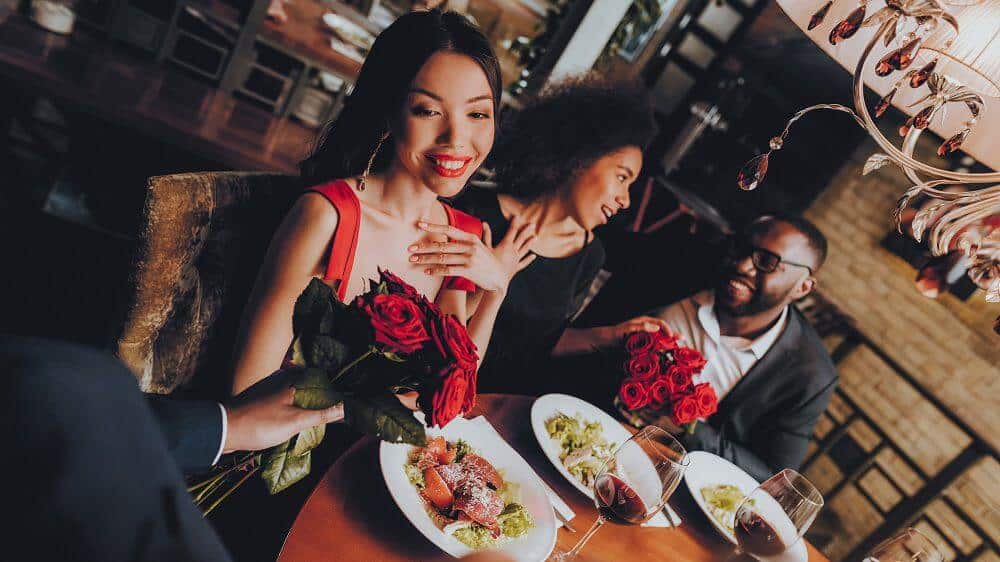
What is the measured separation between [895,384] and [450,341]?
23.7 ft

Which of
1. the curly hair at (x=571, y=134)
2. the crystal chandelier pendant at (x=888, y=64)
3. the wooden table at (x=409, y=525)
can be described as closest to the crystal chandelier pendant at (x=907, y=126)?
the crystal chandelier pendant at (x=888, y=64)

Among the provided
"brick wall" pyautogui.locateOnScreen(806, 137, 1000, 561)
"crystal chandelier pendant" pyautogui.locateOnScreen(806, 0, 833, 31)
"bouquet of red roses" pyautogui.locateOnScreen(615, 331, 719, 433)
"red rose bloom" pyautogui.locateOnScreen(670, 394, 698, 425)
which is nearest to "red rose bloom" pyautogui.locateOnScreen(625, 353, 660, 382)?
"bouquet of red roses" pyautogui.locateOnScreen(615, 331, 719, 433)

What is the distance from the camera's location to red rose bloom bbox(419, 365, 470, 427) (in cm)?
87

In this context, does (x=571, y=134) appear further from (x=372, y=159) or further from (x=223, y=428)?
(x=223, y=428)

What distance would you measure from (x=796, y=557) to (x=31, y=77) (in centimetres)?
348

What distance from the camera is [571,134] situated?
249 cm

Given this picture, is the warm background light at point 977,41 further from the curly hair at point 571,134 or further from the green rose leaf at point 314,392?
the green rose leaf at point 314,392

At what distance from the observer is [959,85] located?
126cm

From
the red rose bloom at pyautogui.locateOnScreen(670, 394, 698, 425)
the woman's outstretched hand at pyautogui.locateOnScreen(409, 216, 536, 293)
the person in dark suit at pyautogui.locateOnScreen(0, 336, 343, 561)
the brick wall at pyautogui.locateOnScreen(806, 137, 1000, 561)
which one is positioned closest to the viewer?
the person in dark suit at pyautogui.locateOnScreen(0, 336, 343, 561)

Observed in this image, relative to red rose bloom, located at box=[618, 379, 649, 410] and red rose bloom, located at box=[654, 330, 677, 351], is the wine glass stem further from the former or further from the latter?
red rose bloom, located at box=[654, 330, 677, 351]

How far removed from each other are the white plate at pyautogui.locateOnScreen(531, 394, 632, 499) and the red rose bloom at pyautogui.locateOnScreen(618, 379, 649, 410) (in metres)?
0.11

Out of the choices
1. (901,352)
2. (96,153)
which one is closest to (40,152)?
(96,153)

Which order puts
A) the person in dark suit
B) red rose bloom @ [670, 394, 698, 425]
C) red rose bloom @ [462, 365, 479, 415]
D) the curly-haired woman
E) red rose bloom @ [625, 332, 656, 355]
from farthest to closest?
the curly-haired woman, red rose bloom @ [625, 332, 656, 355], red rose bloom @ [670, 394, 698, 425], red rose bloom @ [462, 365, 479, 415], the person in dark suit

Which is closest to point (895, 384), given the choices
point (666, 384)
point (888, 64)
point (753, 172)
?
point (666, 384)
